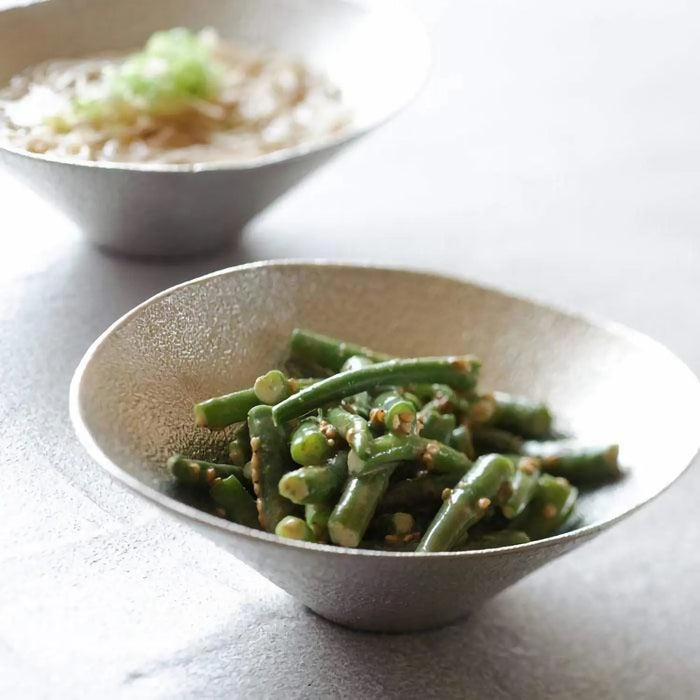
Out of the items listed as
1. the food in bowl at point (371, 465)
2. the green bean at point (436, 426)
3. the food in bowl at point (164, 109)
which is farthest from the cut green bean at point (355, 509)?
the food in bowl at point (164, 109)

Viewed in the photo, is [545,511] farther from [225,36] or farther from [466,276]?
[225,36]

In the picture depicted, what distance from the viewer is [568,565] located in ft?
4.39

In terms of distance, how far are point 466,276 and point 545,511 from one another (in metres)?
0.59

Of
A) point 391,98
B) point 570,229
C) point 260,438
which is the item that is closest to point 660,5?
point 570,229

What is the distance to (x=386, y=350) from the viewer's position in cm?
135

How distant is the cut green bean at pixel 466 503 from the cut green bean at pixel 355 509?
0.06 m

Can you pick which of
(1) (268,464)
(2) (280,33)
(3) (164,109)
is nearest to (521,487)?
(1) (268,464)

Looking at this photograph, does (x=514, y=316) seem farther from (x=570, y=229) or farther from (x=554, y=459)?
(x=570, y=229)

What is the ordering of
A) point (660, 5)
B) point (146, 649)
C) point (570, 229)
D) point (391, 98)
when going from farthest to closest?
point (660, 5) < point (570, 229) < point (391, 98) < point (146, 649)

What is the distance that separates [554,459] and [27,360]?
60cm

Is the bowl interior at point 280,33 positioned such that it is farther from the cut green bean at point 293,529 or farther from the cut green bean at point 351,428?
the cut green bean at point 293,529

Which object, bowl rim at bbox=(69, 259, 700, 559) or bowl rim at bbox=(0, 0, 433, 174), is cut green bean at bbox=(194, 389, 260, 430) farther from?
bowl rim at bbox=(0, 0, 433, 174)

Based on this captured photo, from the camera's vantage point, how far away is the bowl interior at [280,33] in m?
1.75

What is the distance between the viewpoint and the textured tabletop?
105 cm
